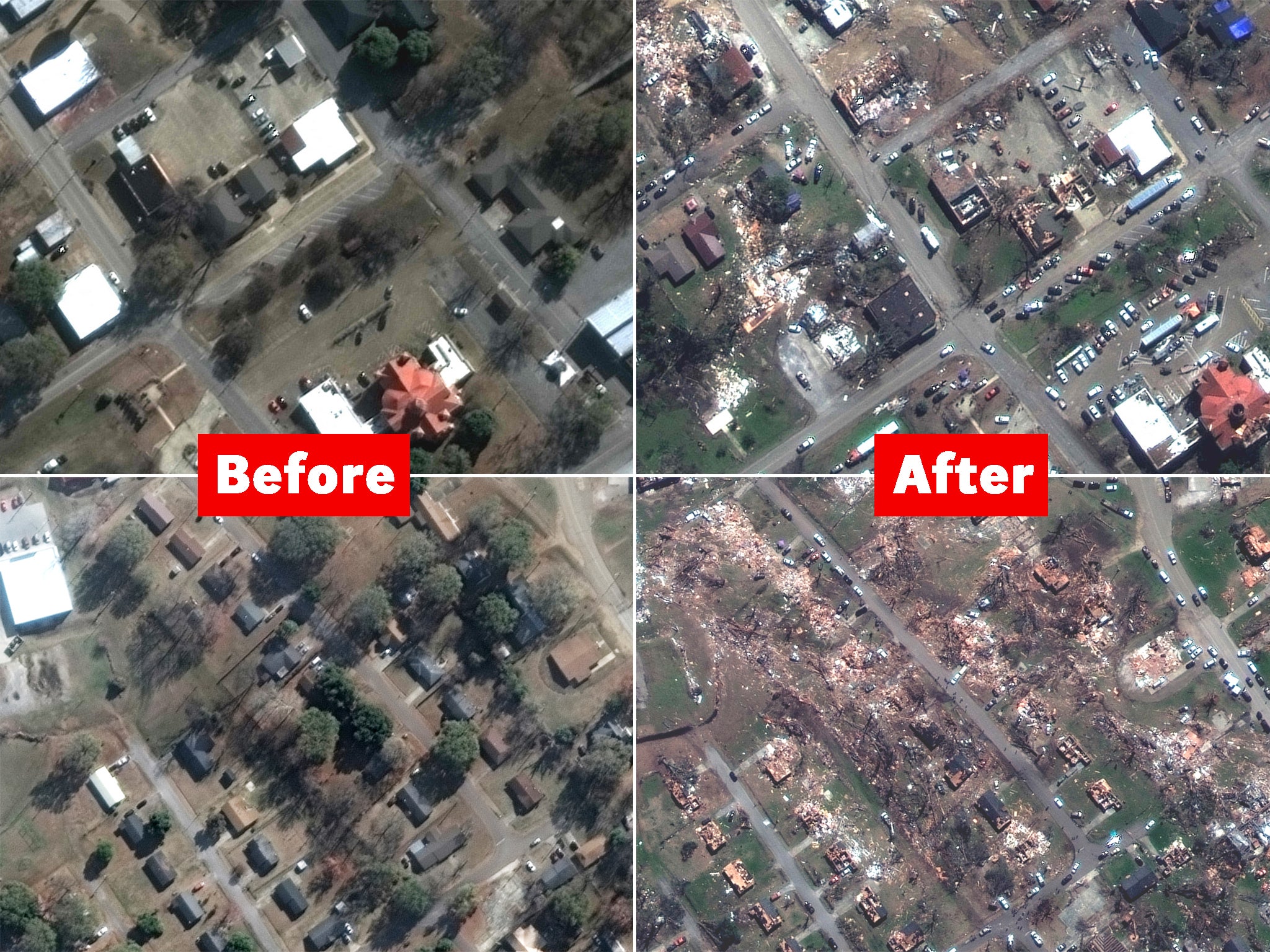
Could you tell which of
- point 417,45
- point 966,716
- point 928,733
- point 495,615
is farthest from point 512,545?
point 966,716

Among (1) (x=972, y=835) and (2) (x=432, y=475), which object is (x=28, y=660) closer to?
(2) (x=432, y=475)

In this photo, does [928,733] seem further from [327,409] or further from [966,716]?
[327,409]

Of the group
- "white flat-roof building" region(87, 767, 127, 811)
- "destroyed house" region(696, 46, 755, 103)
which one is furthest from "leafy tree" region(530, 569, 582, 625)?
"destroyed house" region(696, 46, 755, 103)

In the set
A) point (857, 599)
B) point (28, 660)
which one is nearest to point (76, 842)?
point (28, 660)

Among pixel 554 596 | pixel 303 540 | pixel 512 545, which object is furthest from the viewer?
pixel 554 596

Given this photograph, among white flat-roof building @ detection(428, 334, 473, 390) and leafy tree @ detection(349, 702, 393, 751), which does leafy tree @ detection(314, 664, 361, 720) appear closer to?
leafy tree @ detection(349, 702, 393, 751)

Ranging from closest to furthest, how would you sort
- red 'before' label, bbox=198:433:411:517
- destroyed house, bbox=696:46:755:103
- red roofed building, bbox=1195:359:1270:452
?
red 'before' label, bbox=198:433:411:517 → destroyed house, bbox=696:46:755:103 → red roofed building, bbox=1195:359:1270:452
